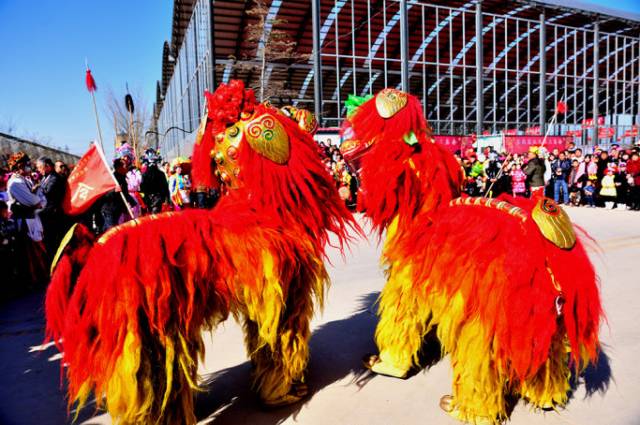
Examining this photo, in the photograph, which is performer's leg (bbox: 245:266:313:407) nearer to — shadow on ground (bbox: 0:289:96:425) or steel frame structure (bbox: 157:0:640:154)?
shadow on ground (bbox: 0:289:96:425)

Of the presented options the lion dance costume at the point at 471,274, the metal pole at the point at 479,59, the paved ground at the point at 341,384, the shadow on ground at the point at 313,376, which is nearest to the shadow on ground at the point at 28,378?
the paved ground at the point at 341,384

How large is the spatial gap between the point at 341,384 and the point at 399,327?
1.57 feet

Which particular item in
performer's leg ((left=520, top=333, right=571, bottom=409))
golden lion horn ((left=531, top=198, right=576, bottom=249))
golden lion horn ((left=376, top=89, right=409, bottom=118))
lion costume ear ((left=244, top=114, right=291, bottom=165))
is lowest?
performer's leg ((left=520, top=333, right=571, bottom=409))

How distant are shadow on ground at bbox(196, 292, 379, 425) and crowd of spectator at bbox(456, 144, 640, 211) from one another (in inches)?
259

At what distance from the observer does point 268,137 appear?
1.92m

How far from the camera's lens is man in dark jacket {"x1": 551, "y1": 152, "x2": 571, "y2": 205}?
10.6 metres

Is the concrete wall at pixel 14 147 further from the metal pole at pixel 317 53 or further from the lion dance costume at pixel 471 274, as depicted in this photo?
the lion dance costume at pixel 471 274

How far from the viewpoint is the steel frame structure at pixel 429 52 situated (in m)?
15.8

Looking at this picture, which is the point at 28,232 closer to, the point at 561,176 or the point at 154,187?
the point at 154,187

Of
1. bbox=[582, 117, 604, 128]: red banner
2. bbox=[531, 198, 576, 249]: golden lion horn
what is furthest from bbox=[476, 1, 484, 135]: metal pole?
bbox=[531, 198, 576, 249]: golden lion horn

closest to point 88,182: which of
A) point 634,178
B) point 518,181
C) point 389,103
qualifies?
point 389,103

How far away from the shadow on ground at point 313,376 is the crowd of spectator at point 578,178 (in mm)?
6567

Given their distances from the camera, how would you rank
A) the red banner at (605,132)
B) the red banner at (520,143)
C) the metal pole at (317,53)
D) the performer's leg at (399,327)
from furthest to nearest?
1. the red banner at (605,132)
2. the red banner at (520,143)
3. the metal pole at (317,53)
4. the performer's leg at (399,327)

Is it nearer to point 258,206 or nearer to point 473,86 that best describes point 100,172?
point 258,206
